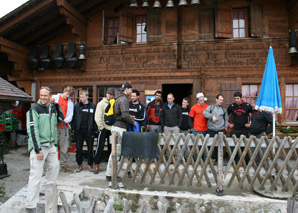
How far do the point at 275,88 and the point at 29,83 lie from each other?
30.7 ft

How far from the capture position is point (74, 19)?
912cm

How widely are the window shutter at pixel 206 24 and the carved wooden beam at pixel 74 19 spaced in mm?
4725

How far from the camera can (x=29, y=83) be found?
10.2 metres

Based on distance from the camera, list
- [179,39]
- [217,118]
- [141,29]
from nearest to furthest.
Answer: [217,118]
[179,39]
[141,29]

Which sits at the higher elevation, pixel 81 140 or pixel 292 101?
pixel 292 101

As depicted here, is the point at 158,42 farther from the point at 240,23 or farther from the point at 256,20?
the point at 256,20

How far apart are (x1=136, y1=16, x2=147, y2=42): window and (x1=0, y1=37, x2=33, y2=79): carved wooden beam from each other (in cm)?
478

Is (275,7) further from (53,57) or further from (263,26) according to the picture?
(53,57)

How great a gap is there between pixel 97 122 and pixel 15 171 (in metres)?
3.08

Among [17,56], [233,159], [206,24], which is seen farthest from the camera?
[17,56]

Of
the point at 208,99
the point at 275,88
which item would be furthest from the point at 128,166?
the point at 208,99

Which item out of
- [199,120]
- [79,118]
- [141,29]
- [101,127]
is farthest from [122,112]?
[141,29]

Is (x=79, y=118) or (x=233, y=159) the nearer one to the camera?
(x=233, y=159)

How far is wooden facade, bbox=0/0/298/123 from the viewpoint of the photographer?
874cm
